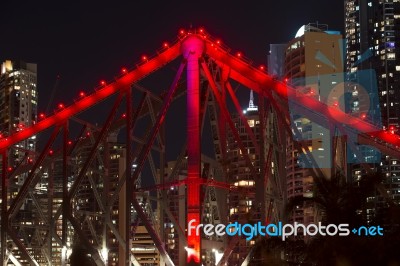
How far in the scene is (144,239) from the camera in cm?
13938

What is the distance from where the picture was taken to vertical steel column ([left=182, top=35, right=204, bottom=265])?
4744 cm

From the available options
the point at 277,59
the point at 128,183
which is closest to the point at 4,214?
the point at 128,183

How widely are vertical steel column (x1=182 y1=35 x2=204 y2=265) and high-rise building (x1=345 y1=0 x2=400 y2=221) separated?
68.3 m

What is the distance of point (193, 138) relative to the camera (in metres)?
49.4

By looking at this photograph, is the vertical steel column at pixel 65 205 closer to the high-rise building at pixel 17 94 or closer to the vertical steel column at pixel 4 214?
the vertical steel column at pixel 4 214

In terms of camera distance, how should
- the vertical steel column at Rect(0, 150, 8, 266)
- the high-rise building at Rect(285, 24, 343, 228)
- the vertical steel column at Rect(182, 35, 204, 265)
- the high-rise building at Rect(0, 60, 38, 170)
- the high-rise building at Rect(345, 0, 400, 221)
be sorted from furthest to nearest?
the high-rise building at Rect(0, 60, 38, 170) → the high-rise building at Rect(345, 0, 400, 221) → the high-rise building at Rect(285, 24, 343, 228) → the vertical steel column at Rect(0, 150, 8, 266) → the vertical steel column at Rect(182, 35, 204, 265)

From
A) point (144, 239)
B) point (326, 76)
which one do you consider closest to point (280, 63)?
point (326, 76)

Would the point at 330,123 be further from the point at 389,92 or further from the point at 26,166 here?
the point at 389,92

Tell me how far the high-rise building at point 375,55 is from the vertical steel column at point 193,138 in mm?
68294

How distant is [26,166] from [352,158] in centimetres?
4149

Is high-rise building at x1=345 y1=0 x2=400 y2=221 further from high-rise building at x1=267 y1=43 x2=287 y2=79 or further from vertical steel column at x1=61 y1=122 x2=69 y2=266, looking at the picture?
vertical steel column at x1=61 y1=122 x2=69 y2=266

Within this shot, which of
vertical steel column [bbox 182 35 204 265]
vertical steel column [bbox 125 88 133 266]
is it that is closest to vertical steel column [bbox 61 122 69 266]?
vertical steel column [bbox 125 88 133 266]

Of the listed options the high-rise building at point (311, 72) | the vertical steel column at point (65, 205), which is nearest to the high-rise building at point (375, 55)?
the high-rise building at point (311, 72)

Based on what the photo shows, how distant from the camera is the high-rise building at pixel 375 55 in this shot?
425ft
